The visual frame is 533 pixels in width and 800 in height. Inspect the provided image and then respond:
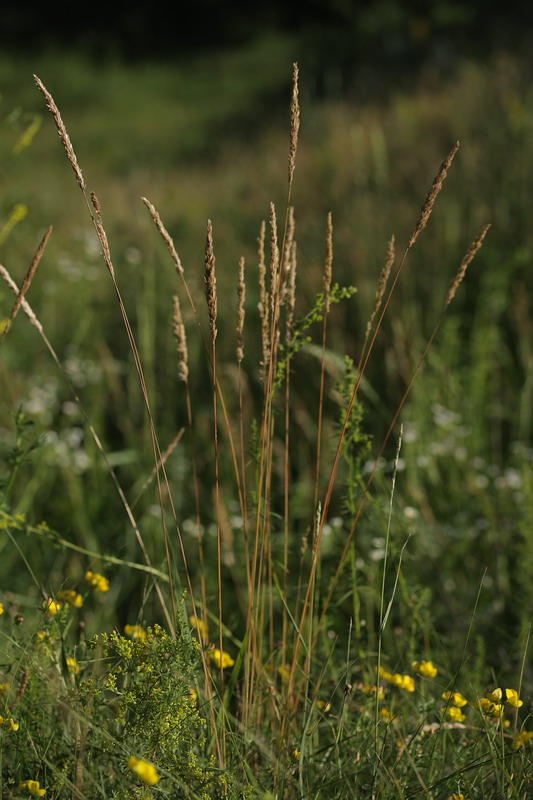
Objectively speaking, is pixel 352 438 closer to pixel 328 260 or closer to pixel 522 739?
pixel 328 260

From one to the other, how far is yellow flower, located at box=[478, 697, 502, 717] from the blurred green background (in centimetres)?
30

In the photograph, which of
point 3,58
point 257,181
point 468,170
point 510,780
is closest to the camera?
point 510,780

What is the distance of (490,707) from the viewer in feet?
4.10

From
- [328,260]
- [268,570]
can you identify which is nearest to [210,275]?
[328,260]

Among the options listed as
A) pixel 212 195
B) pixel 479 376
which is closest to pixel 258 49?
pixel 212 195

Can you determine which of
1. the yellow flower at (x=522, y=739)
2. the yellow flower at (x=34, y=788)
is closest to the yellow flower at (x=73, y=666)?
the yellow flower at (x=34, y=788)

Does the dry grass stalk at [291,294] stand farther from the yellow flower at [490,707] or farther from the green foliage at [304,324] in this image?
the yellow flower at [490,707]

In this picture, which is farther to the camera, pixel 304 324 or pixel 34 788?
pixel 304 324

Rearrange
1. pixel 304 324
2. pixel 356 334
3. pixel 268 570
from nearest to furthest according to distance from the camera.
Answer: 1. pixel 304 324
2. pixel 268 570
3. pixel 356 334

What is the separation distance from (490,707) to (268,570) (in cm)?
71

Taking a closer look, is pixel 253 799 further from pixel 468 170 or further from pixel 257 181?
pixel 257 181

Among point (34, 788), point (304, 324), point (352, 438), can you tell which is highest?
point (304, 324)

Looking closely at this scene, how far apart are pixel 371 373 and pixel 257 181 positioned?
354 cm

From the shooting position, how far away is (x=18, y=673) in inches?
53.1
